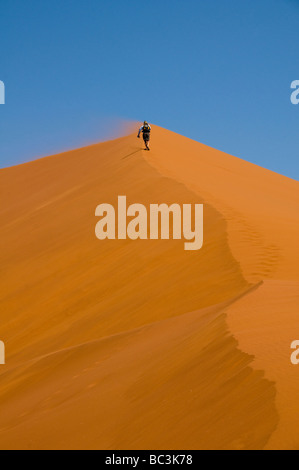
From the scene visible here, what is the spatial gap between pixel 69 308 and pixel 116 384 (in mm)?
5242

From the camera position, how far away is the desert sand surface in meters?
4.85

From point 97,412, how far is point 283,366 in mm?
1754

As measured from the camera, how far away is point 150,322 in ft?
30.5

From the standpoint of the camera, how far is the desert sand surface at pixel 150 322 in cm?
485

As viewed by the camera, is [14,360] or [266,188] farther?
[266,188]

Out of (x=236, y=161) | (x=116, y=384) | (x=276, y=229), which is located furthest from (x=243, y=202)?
(x=236, y=161)

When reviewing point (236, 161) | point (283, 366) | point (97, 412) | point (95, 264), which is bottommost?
point (97, 412)

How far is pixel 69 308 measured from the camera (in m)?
11.5

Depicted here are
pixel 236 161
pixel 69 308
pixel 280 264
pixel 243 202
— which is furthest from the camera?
pixel 236 161

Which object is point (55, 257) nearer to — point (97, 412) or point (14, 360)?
point (14, 360)
